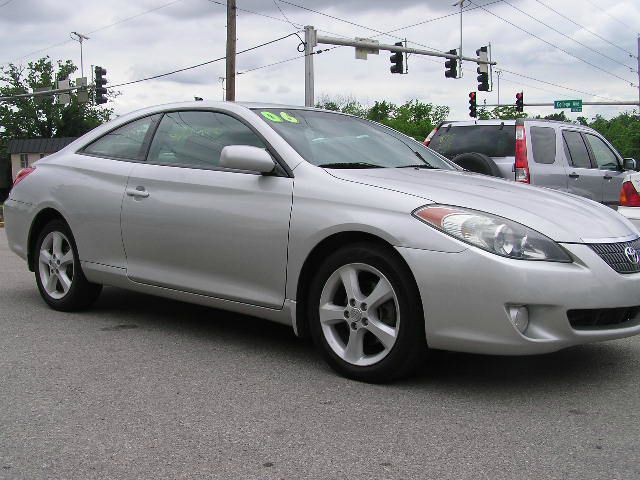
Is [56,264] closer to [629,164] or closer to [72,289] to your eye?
[72,289]

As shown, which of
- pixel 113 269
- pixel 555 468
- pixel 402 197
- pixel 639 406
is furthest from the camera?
pixel 113 269

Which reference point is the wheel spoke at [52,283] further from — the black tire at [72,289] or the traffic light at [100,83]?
the traffic light at [100,83]

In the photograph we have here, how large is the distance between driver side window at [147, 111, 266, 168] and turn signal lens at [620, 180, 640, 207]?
143 inches

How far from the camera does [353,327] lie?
13.3 ft

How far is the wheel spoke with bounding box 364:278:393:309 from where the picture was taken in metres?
3.93

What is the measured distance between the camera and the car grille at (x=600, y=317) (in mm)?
3746

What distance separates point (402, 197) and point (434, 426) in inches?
46.6

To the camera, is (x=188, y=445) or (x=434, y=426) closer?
(x=188, y=445)

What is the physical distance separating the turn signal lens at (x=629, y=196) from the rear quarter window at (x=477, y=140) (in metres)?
2.55

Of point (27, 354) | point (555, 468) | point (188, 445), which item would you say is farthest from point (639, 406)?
point (27, 354)

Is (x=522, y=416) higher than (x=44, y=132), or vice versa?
(x=44, y=132)

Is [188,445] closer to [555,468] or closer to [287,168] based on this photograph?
[555,468]

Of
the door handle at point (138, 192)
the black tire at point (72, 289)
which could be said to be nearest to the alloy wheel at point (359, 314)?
the door handle at point (138, 192)

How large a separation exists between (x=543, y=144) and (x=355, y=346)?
6264 millimetres
